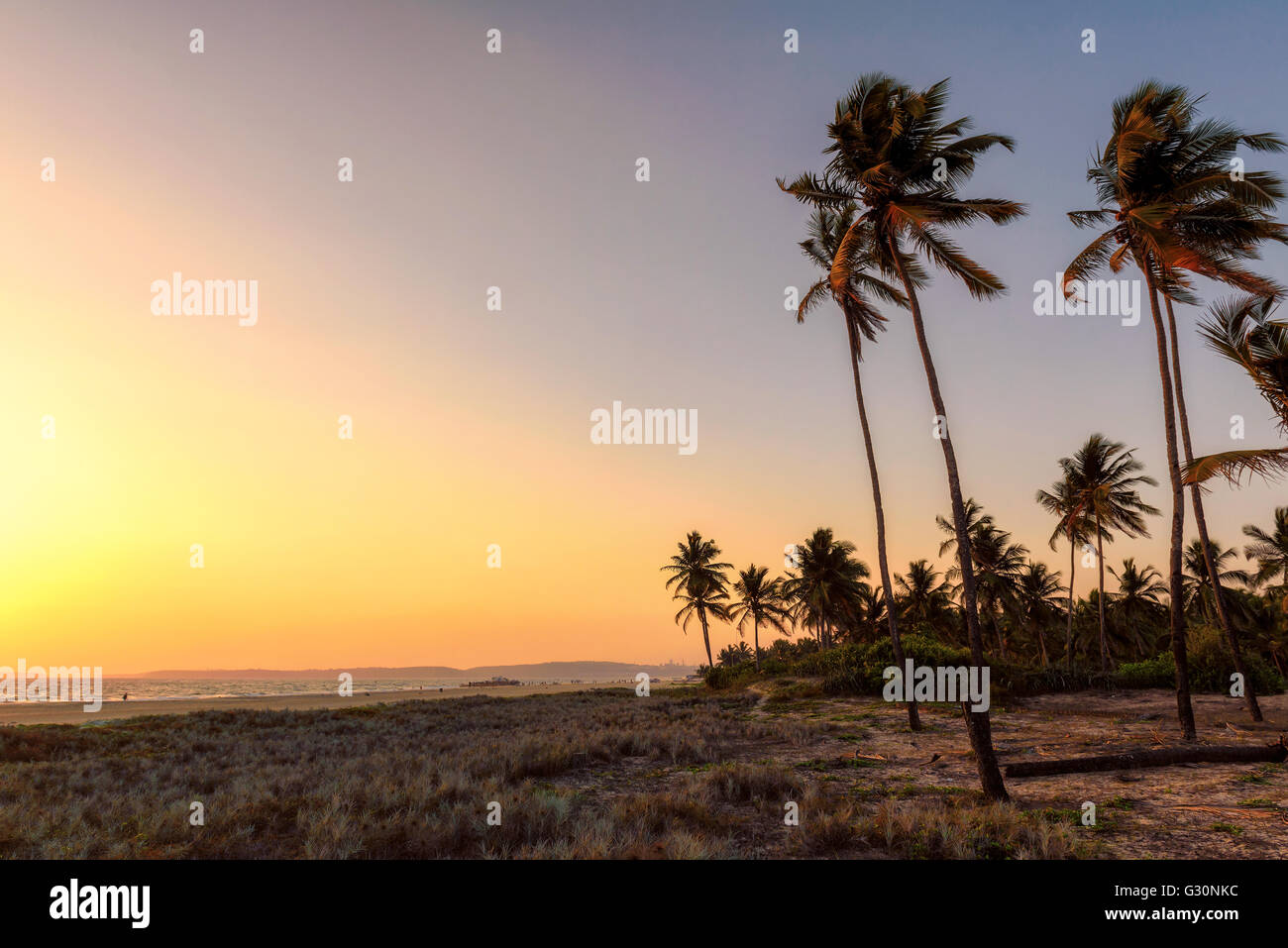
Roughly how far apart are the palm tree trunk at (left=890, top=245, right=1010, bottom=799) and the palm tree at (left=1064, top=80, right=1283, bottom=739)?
5601 millimetres

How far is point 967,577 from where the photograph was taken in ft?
35.4

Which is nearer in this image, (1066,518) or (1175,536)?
(1175,536)

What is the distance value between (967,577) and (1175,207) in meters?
11.3

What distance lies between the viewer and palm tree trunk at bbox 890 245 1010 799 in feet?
32.7

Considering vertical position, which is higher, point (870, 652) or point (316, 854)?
point (316, 854)

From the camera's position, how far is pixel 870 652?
31719mm

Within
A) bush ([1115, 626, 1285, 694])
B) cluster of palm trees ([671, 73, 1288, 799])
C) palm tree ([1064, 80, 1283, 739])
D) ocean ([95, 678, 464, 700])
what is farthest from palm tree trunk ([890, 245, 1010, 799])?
ocean ([95, 678, 464, 700])

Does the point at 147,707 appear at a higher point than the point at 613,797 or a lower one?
lower

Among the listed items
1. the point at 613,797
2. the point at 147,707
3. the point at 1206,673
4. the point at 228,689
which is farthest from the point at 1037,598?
the point at 228,689

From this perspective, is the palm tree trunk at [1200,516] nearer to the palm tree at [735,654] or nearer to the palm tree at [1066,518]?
the palm tree at [1066,518]

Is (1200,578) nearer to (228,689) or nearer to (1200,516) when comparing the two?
(1200,516)
